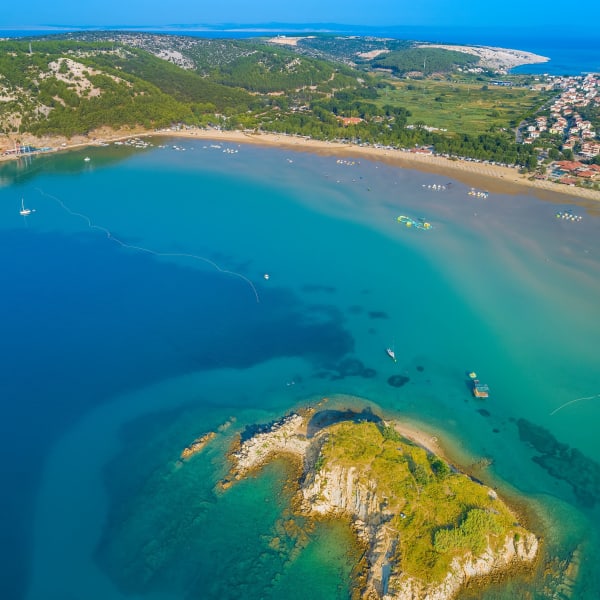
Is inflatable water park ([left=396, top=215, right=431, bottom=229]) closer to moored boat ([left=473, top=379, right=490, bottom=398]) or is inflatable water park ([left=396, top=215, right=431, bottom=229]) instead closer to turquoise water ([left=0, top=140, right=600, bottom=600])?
turquoise water ([left=0, top=140, right=600, bottom=600])

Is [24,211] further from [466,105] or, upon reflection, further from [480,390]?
[466,105]

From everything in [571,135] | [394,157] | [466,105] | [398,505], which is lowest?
[394,157]

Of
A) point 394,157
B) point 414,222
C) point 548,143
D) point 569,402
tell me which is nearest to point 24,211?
point 414,222

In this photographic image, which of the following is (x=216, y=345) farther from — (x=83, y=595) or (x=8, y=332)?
(x=83, y=595)

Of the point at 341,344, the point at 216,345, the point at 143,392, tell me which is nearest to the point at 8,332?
the point at 143,392

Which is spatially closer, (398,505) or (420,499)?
(398,505)

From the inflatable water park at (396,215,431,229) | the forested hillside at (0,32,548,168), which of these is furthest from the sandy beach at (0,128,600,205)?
the inflatable water park at (396,215,431,229)

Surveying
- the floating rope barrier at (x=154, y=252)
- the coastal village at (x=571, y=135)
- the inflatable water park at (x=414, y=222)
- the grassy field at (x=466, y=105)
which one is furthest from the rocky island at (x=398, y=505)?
the grassy field at (x=466, y=105)
